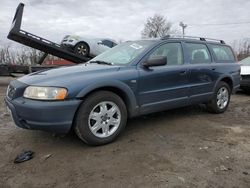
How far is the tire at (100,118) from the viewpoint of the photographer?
12.7 ft

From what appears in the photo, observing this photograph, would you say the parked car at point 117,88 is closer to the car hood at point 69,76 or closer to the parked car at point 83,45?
the car hood at point 69,76

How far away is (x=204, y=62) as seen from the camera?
5754 mm

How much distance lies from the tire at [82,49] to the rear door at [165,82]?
772cm

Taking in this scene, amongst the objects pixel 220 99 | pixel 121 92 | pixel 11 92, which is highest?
pixel 11 92

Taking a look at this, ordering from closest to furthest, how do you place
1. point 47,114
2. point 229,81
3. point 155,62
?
point 47,114 → point 155,62 → point 229,81

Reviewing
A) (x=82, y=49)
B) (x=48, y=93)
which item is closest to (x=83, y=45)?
(x=82, y=49)

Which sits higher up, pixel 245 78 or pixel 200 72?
pixel 200 72

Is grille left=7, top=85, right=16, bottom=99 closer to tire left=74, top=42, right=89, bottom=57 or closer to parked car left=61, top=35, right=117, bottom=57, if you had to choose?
parked car left=61, top=35, right=117, bottom=57

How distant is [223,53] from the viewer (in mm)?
6469

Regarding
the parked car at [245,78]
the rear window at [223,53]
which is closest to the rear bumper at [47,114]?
the rear window at [223,53]

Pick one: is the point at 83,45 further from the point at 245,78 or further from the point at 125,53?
the point at 125,53

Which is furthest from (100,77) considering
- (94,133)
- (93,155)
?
(93,155)

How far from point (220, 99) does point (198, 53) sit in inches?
47.3

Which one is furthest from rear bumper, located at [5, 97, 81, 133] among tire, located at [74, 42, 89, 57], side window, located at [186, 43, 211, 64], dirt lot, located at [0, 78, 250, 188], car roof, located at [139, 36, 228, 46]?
tire, located at [74, 42, 89, 57]
